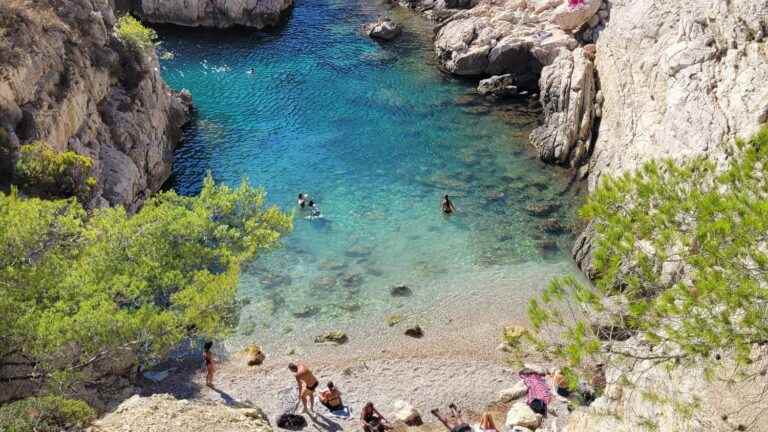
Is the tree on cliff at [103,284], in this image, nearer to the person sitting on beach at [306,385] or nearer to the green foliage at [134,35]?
the person sitting on beach at [306,385]

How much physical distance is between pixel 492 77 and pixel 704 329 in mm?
41455

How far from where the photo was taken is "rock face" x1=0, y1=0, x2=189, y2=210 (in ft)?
102

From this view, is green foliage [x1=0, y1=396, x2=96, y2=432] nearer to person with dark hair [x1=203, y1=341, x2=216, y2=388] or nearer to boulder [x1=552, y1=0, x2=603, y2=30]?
person with dark hair [x1=203, y1=341, x2=216, y2=388]

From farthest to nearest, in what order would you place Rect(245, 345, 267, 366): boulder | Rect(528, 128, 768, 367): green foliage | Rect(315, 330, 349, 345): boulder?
Rect(315, 330, 349, 345): boulder, Rect(245, 345, 267, 366): boulder, Rect(528, 128, 768, 367): green foliage

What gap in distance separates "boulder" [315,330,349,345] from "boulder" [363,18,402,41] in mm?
39178

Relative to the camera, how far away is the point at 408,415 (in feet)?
82.7

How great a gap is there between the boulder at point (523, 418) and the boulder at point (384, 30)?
4477cm

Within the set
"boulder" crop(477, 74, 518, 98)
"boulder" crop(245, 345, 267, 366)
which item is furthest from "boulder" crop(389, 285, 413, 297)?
"boulder" crop(477, 74, 518, 98)

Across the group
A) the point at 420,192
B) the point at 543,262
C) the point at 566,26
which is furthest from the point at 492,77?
the point at 543,262

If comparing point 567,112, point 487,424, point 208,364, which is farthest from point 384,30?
point 487,424

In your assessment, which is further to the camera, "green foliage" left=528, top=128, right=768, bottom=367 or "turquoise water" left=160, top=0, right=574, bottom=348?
"turquoise water" left=160, top=0, right=574, bottom=348

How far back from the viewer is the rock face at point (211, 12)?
63.8 meters

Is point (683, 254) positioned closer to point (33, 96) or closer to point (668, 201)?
point (668, 201)

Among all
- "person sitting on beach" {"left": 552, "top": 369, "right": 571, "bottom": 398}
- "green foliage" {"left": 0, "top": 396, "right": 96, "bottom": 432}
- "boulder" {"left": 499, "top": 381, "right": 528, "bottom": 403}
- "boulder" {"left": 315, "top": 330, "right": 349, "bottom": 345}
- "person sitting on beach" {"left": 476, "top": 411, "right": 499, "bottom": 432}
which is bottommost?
"boulder" {"left": 315, "top": 330, "right": 349, "bottom": 345}
